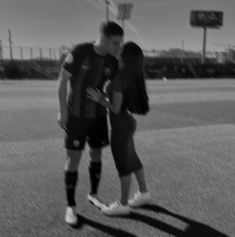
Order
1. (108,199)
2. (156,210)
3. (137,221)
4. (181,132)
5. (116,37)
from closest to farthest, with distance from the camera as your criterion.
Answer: (116,37), (137,221), (156,210), (108,199), (181,132)

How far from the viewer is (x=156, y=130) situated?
838cm

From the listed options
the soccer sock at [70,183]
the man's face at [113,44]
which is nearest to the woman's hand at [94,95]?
the man's face at [113,44]

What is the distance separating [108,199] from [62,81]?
Result: 4.91ft

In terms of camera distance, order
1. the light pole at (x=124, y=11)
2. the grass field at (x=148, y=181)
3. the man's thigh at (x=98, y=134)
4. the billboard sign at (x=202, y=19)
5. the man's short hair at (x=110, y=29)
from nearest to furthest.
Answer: the man's short hair at (x=110, y=29)
the grass field at (x=148, y=181)
the man's thigh at (x=98, y=134)
the light pole at (x=124, y=11)
the billboard sign at (x=202, y=19)

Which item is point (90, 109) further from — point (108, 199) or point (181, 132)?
point (181, 132)

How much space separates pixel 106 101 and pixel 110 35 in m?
0.59

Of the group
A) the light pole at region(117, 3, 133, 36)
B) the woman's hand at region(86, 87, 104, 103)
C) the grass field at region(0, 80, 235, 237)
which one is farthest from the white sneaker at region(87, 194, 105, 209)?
the light pole at region(117, 3, 133, 36)

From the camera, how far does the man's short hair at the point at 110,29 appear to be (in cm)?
334

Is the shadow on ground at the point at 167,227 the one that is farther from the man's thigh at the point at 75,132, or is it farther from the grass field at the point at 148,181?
the man's thigh at the point at 75,132

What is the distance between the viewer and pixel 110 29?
3.34m

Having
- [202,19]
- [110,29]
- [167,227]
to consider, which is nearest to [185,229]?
[167,227]

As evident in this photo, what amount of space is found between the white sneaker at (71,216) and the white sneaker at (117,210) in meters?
0.33

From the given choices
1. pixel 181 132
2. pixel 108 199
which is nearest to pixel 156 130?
pixel 181 132

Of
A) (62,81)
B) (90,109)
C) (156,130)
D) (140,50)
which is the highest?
(140,50)
